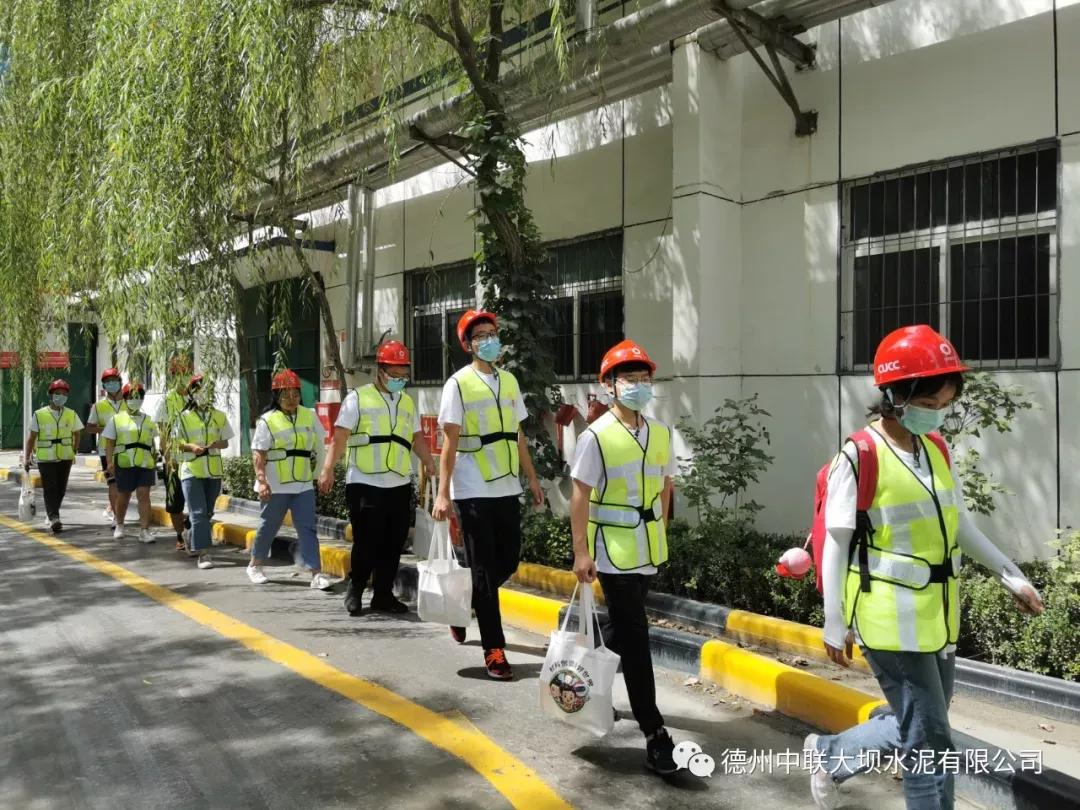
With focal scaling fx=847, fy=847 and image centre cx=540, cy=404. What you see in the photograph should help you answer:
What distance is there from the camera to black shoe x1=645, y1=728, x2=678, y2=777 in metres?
3.58

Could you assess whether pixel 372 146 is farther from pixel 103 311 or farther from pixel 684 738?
pixel 684 738

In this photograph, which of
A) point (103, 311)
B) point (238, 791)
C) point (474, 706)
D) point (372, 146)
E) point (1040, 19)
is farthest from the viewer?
point (372, 146)

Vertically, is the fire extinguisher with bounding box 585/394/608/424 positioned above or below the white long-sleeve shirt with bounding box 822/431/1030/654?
above

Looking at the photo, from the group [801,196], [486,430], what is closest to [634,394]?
[486,430]

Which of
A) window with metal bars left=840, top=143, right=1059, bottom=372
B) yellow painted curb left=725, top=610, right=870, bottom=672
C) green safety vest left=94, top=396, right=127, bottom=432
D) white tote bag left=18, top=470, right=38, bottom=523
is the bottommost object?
yellow painted curb left=725, top=610, right=870, bottom=672

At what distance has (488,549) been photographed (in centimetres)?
485

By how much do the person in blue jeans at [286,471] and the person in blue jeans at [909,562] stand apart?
534cm

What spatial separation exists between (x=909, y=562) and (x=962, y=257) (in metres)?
4.50

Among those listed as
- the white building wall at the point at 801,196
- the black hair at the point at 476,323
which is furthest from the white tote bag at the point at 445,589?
the white building wall at the point at 801,196

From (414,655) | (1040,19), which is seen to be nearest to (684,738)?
(414,655)

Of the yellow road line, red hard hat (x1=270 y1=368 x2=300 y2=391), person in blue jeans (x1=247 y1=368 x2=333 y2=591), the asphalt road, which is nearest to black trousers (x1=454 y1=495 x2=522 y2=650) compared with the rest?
the asphalt road

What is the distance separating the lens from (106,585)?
24.1ft

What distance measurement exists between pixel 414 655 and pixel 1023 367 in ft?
15.4

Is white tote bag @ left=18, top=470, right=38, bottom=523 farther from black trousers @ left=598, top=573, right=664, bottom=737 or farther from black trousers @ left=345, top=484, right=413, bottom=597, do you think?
black trousers @ left=598, top=573, right=664, bottom=737
